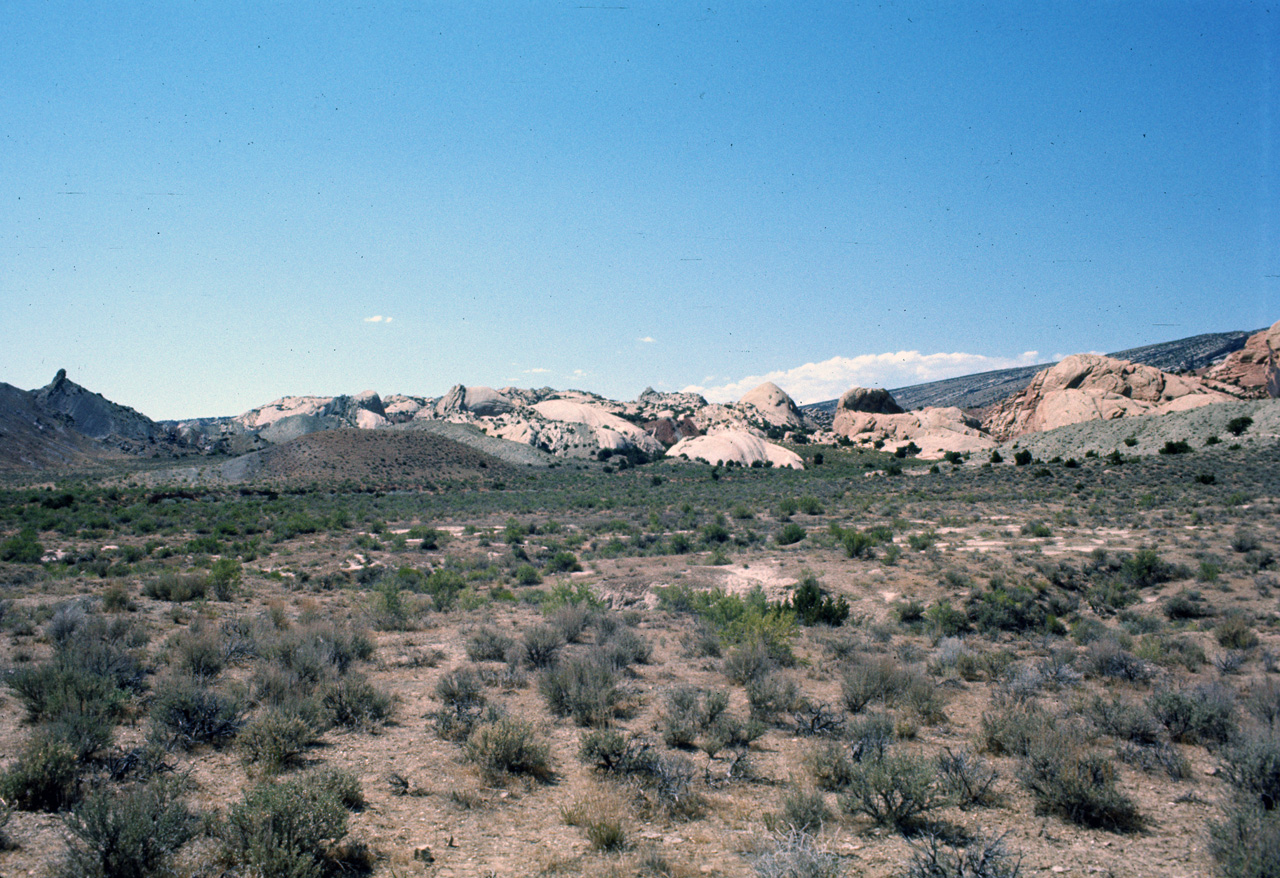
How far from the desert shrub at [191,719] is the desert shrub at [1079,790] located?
7.88m

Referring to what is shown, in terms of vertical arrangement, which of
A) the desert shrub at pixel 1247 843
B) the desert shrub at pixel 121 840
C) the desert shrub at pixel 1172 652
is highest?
the desert shrub at pixel 121 840

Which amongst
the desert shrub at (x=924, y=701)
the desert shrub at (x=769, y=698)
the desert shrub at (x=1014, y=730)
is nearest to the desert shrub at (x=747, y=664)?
the desert shrub at (x=769, y=698)

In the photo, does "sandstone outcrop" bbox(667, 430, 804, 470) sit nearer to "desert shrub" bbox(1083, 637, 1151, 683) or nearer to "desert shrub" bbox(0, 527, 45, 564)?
"desert shrub" bbox(0, 527, 45, 564)

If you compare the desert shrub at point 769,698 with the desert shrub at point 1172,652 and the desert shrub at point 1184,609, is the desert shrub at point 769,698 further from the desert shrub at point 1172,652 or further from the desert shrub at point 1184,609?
the desert shrub at point 1184,609

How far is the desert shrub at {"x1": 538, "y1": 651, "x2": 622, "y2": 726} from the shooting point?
7664 mm

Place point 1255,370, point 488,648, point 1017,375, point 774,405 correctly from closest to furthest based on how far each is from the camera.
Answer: point 488,648
point 1255,370
point 774,405
point 1017,375

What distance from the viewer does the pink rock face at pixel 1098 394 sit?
60.6 m

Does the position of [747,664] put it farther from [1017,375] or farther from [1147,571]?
[1017,375]

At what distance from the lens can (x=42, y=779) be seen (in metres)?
5.04

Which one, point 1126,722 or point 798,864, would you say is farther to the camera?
point 1126,722

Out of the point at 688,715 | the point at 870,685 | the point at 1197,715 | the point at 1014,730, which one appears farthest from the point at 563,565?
the point at 1197,715

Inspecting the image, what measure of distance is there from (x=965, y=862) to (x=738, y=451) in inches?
2924

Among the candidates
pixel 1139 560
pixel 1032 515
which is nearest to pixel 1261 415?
pixel 1032 515

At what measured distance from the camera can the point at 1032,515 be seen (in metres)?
26.9
